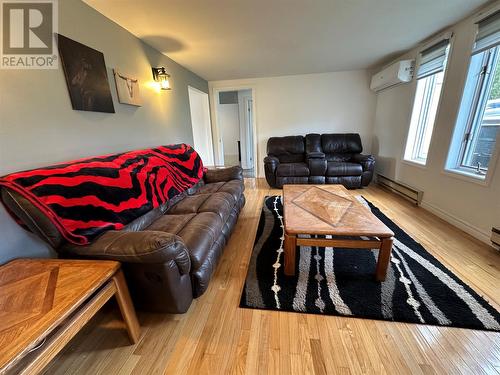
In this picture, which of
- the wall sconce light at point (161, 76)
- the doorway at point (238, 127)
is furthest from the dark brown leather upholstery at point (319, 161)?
the wall sconce light at point (161, 76)

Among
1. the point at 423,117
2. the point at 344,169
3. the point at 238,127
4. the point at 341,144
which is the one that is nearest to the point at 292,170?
the point at 344,169

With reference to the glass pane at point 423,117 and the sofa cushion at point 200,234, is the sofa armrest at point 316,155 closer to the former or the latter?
the glass pane at point 423,117

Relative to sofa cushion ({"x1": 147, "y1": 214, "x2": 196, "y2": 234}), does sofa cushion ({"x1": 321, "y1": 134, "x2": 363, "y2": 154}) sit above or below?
above

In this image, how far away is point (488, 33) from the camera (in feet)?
6.12

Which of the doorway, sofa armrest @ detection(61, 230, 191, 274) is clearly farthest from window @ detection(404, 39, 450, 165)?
sofa armrest @ detection(61, 230, 191, 274)

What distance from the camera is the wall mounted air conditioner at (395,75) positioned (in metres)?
2.95

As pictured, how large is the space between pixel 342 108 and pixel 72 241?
4.67m

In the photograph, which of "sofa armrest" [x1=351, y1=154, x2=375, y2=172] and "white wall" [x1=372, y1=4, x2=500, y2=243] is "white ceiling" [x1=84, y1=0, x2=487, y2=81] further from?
"sofa armrest" [x1=351, y1=154, x2=375, y2=172]

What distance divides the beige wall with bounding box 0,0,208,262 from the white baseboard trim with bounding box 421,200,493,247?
11.6ft

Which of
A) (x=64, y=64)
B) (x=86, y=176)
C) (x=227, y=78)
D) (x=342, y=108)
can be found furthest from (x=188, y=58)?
(x=342, y=108)

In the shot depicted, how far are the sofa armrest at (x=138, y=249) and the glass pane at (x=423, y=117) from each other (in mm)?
3365

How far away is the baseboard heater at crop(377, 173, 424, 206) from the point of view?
2.79 metres

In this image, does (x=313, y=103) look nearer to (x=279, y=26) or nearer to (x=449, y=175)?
(x=279, y=26)

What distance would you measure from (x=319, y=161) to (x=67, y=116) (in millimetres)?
3342
